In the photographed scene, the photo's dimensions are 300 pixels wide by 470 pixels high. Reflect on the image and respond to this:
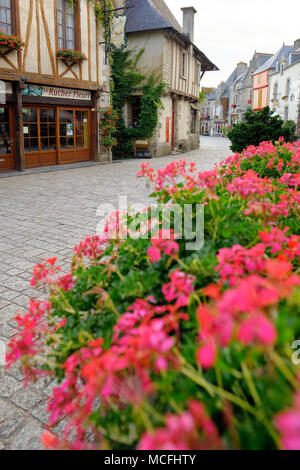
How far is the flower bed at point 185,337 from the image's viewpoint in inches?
28.2

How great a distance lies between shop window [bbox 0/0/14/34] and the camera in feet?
33.0

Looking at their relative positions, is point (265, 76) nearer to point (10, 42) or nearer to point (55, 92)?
point (55, 92)

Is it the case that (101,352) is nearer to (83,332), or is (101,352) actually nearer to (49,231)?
(83,332)

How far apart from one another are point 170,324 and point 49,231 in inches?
180

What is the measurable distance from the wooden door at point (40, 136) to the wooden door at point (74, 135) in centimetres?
35

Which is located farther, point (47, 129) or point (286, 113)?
point (286, 113)

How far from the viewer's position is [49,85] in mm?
11688

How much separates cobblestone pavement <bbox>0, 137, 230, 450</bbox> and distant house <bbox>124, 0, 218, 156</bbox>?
6.69 m

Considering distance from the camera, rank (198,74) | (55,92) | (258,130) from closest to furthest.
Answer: (258,130)
(55,92)
(198,74)

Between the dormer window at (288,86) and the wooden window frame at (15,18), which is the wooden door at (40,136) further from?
the dormer window at (288,86)

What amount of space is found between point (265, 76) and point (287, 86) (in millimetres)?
7426

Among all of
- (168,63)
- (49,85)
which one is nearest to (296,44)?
(168,63)

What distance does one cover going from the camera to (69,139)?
13492mm

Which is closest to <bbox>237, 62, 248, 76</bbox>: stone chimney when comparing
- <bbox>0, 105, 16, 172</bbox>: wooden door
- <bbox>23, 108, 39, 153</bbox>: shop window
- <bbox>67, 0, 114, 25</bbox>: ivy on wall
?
<bbox>67, 0, 114, 25</bbox>: ivy on wall
